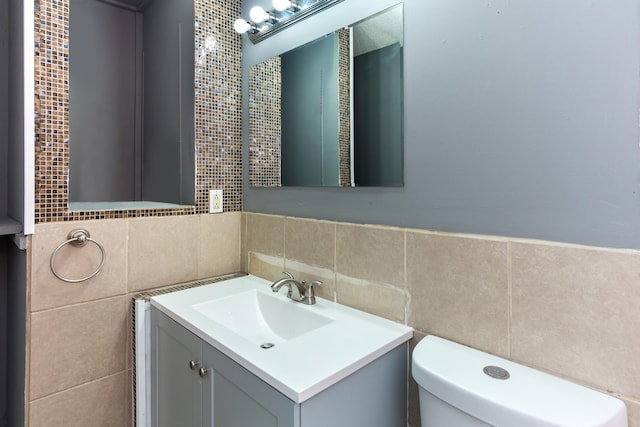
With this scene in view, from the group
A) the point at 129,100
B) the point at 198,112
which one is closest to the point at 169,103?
the point at 198,112

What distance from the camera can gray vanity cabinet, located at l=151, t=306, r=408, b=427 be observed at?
824mm

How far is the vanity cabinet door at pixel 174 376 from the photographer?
1.13 metres

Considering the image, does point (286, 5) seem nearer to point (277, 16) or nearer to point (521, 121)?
point (277, 16)

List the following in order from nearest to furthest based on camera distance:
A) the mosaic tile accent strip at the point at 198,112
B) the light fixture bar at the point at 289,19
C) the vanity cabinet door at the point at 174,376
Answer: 1. the vanity cabinet door at the point at 174,376
2. the mosaic tile accent strip at the point at 198,112
3. the light fixture bar at the point at 289,19

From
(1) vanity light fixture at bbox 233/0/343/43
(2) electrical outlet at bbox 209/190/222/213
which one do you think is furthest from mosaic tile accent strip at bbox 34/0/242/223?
(1) vanity light fixture at bbox 233/0/343/43

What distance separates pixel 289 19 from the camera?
149cm

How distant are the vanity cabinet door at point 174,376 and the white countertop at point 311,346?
0.05 metres

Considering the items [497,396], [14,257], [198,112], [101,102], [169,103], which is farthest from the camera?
[101,102]

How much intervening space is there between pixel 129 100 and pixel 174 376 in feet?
5.54

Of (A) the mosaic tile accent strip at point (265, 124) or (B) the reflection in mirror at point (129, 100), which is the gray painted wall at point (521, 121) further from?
(B) the reflection in mirror at point (129, 100)

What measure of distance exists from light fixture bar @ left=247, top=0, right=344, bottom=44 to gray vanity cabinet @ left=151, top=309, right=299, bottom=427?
1.28 metres

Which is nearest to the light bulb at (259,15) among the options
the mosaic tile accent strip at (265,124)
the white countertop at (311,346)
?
the mosaic tile accent strip at (265,124)

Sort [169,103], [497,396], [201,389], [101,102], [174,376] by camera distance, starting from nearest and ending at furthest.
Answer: [497,396], [201,389], [174,376], [169,103], [101,102]

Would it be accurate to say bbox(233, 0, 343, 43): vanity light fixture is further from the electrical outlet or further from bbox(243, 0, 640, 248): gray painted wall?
the electrical outlet
